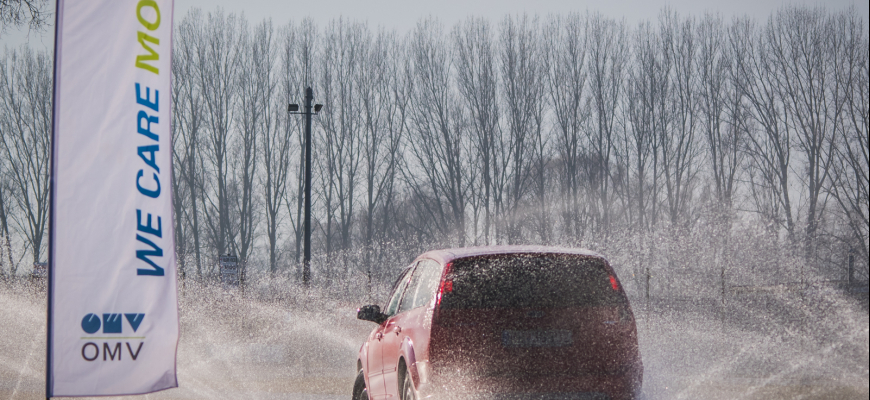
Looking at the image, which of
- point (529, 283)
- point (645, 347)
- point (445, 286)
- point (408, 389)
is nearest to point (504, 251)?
point (529, 283)

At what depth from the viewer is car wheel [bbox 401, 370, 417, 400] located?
5.21m

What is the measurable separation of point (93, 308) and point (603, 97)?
32.4 meters

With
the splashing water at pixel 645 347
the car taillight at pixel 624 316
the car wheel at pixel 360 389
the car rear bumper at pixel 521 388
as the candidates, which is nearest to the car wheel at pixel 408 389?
the car rear bumper at pixel 521 388

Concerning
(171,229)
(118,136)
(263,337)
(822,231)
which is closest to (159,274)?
(171,229)

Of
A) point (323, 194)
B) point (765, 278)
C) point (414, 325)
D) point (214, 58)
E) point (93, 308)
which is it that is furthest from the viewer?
point (323, 194)

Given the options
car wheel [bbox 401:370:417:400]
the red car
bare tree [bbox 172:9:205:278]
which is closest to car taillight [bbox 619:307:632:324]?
the red car

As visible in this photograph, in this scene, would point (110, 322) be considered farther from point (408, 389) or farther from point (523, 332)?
point (523, 332)

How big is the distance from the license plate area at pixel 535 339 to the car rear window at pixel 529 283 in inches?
6.9

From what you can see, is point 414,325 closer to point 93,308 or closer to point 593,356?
point 593,356

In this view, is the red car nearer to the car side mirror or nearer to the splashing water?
the car side mirror

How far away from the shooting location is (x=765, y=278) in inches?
1025

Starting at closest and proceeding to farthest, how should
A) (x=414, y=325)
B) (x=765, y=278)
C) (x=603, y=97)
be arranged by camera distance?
1. (x=414, y=325)
2. (x=765, y=278)
3. (x=603, y=97)

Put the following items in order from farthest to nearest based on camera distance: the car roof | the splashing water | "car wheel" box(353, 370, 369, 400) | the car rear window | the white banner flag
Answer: the splashing water, "car wheel" box(353, 370, 369, 400), the car roof, the car rear window, the white banner flag

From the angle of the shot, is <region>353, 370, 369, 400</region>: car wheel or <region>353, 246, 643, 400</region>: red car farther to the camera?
<region>353, 370, 369, 400</region>: car wheel
